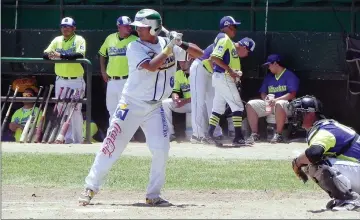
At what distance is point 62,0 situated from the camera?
50.5 ft

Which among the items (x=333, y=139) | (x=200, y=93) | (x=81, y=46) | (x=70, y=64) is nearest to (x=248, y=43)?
Answer: (x=200, y=93)

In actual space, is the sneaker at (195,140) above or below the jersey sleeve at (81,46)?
below

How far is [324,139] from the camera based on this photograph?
7.79 meters

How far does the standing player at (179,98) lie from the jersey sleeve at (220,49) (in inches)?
42.0

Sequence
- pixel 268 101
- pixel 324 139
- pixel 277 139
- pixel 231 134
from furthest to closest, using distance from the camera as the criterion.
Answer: pixel 231 134 → pixel 268 101 → pixel 277 139 → pixel 324 139

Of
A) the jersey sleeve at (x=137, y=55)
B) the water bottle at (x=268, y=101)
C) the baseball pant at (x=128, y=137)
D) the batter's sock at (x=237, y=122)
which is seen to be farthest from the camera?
the water bottle at (x=268, y=101)

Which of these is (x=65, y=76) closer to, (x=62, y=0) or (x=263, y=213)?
(x=62, y=0)

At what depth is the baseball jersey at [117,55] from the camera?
13844mm

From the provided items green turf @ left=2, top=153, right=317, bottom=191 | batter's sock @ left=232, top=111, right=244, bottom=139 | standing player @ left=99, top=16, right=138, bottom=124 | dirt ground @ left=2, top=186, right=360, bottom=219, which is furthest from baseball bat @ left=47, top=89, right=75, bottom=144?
dirt ground @ left=2, top=186, right=360, bottom=219

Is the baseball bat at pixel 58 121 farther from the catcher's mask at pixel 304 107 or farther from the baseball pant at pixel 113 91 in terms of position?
the catcher's mask at pixel 304 107

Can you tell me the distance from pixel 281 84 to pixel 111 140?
6049mm

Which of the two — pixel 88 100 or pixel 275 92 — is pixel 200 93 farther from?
Answer: pixel 88 100

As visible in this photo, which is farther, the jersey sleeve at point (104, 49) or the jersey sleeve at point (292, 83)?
the jersey sleeve at point (104, 49)

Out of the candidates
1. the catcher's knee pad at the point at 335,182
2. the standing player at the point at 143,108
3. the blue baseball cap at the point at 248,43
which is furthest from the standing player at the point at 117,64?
the catcher's knee pad at the point at 335,182
